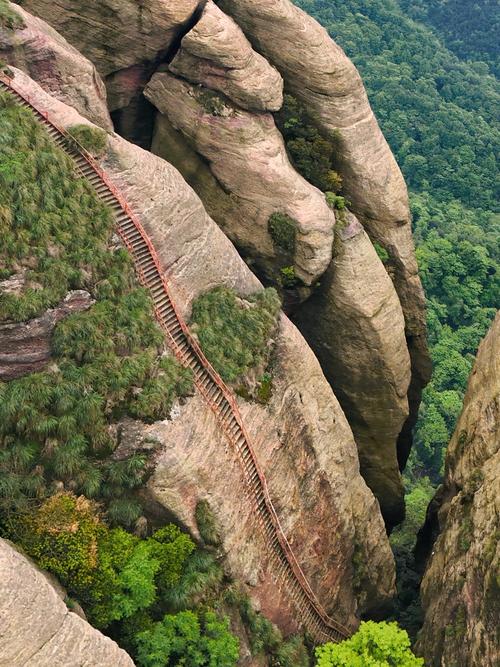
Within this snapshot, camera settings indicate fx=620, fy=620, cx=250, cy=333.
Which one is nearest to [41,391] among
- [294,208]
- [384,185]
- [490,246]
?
[294,208]

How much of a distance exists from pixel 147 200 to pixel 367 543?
19.2m

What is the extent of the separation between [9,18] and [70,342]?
44.6ft

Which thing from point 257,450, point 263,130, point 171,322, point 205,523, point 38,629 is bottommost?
point 205,523

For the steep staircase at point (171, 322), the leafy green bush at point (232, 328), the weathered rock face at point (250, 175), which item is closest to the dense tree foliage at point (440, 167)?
the weathered rock face at point (250, 175)

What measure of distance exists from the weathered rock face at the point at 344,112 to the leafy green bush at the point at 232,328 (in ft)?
32.6

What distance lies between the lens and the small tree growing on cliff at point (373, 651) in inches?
834

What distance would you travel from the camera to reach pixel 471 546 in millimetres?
23797

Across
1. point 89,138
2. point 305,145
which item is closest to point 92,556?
point 89,138

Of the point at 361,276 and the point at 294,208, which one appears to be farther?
the point at 361,276

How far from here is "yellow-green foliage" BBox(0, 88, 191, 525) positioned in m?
19.6

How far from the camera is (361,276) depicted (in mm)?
30797

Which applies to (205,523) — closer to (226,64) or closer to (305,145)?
(305,145)

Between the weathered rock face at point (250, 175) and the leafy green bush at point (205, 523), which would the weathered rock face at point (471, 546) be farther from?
the weathered rock face at point (250, 175)

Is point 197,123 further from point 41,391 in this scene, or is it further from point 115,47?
point 41,391
